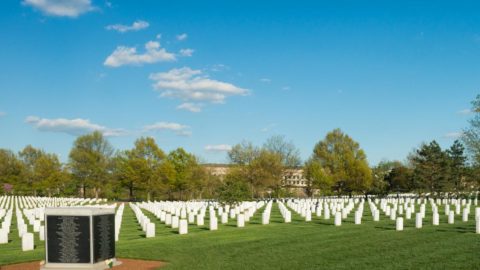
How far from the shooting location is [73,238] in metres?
12.1

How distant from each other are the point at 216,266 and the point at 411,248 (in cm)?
576

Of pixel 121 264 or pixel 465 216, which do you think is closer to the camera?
pixel 121 264

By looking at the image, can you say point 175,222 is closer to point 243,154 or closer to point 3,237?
point 3,237

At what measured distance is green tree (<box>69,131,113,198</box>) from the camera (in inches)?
3115

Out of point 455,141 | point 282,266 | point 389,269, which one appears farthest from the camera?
point 455,141

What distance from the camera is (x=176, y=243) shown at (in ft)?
57.4

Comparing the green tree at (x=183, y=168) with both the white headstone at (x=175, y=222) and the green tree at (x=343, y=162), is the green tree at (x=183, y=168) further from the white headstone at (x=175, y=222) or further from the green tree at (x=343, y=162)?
the white headstone at (x=175, y=222)

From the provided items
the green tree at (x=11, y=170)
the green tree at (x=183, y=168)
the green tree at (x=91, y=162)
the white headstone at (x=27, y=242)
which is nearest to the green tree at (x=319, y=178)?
the green tree at (x=183, y=168)

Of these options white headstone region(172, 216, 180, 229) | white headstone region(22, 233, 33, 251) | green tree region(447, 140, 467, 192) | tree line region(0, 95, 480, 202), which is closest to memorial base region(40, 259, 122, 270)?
white headstone region(22, 233, 33, 251)

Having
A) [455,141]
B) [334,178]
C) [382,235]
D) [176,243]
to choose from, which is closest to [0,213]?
[176,243]

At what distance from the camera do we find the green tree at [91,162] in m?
79.1

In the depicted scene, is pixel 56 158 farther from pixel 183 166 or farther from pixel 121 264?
pixel 121 264

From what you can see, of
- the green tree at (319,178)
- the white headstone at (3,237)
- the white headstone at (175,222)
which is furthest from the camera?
the green tree at (319,178)

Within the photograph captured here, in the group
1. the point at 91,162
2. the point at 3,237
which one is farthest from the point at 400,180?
the point at 3,237
